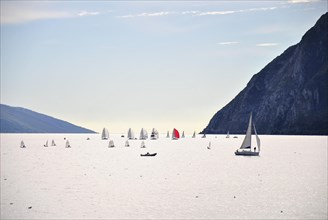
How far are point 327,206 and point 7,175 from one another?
200 feet

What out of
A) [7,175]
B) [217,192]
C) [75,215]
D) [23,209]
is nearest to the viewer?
[75,215]

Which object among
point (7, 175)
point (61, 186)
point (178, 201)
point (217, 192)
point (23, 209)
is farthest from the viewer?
point (7, 175)

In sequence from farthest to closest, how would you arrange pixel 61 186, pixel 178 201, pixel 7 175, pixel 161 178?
pixel 7 175 → pixel 161 178 → pixel 61 186 → pixel 178 201

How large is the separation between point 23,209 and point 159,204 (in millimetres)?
13981

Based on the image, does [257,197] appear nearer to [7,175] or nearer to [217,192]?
[217,192]

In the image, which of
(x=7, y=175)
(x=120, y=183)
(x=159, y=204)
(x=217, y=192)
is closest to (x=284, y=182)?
(x=217, y=192)

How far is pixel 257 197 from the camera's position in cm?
6228

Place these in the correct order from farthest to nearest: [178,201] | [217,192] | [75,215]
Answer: [217,192] < [178,201] < [75,215]

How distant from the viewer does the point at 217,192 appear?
222 ft

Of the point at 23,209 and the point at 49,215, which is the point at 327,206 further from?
the point at 23,209

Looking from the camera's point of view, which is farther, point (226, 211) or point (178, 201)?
point (178, 201)

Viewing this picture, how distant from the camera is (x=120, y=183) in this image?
81.5 m

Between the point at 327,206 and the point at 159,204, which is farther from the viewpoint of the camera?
the point at 159,204

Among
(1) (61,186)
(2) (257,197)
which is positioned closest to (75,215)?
(2) (257,197)
